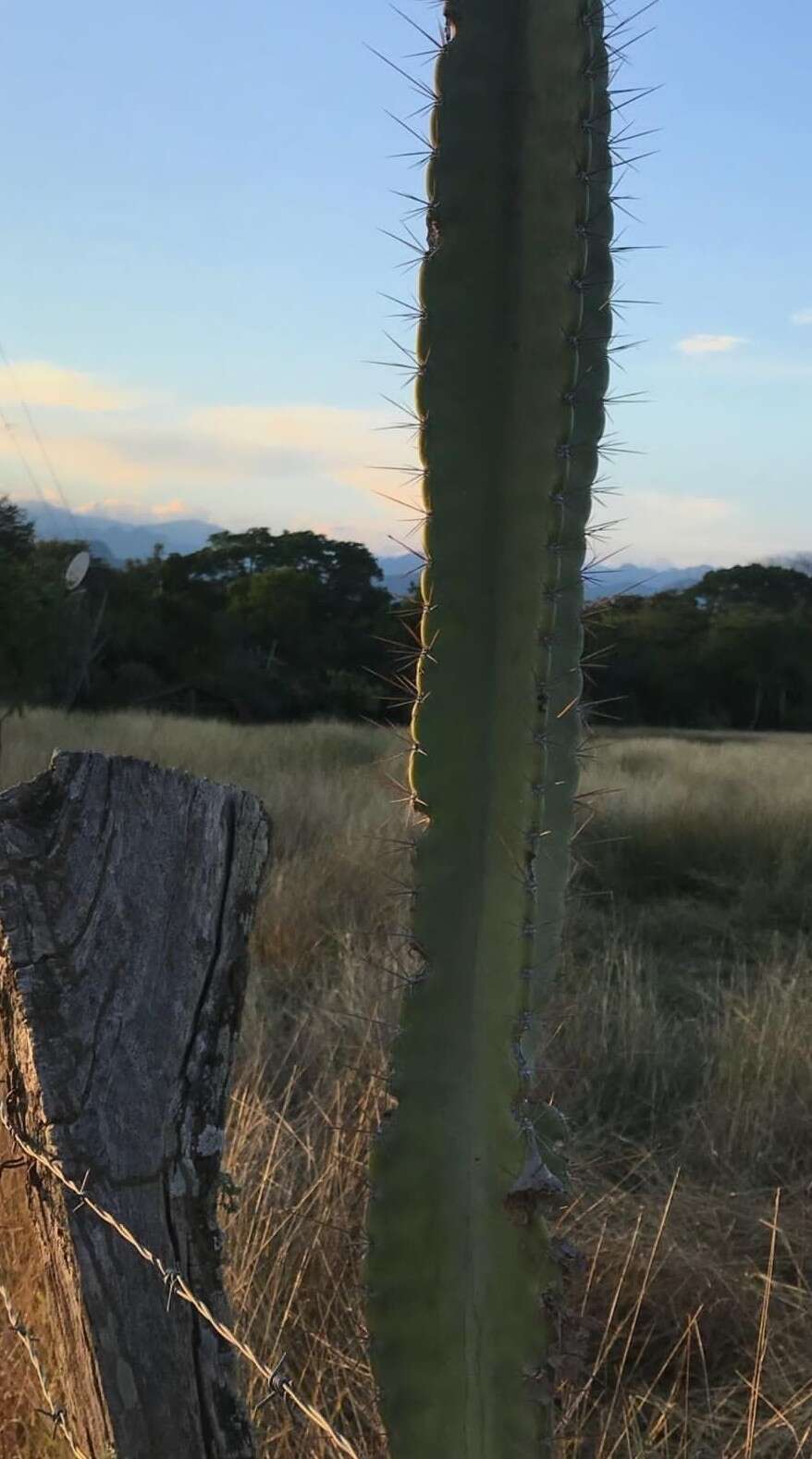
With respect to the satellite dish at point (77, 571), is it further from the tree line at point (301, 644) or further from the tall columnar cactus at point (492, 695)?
the tall columnar cactus at point (492, 695)

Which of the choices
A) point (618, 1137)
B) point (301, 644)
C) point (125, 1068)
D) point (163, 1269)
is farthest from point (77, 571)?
point (301, 644)

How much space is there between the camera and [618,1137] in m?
3.64

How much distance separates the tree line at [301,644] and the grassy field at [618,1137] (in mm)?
9329

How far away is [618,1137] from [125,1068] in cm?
252

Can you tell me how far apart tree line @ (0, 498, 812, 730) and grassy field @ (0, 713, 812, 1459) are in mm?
9329

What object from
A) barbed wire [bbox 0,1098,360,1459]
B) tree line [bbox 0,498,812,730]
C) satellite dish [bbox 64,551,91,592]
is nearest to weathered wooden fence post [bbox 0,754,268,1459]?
barbed wire [bbox 0,1098,360,1459]

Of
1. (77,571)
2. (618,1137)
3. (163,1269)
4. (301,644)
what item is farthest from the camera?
(301,644)

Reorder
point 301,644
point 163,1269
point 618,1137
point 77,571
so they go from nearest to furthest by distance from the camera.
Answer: point 163,1269
point 618,1137
point 77,571
point 301,644

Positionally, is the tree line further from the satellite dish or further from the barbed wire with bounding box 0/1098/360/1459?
the barbed wire with bounding box 0/1098/360/1459

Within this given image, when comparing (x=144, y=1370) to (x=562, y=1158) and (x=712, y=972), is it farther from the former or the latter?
(x=712, y=972)

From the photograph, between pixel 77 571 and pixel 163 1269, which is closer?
pixel 163 1269

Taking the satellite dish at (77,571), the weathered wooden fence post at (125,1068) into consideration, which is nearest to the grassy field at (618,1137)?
the weathered wooden fence post at (125,1068)

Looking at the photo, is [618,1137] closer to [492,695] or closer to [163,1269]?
[163,1269]

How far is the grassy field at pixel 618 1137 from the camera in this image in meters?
2.39
